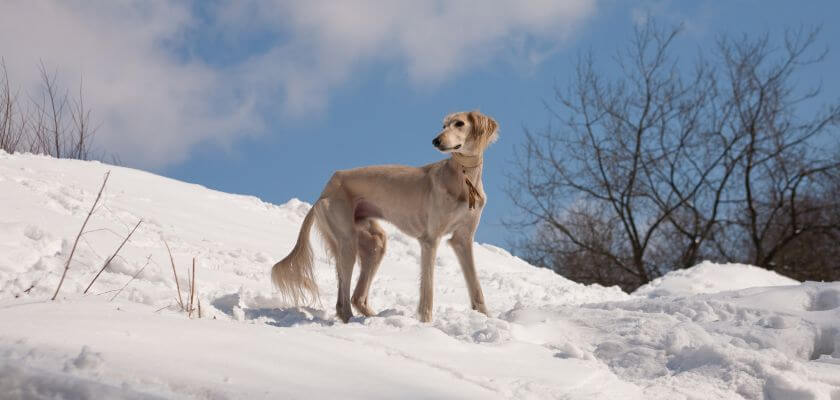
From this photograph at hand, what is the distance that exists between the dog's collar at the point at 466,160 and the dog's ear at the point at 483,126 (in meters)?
0.14

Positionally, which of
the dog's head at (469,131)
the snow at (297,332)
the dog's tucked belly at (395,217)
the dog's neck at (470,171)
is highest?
the dog's head at (469,131)

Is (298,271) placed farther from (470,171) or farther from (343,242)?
(470,171)

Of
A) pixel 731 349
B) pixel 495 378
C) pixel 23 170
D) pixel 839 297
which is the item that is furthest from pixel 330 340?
pixel 23 170

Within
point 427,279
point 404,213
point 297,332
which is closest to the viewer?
point 297,332

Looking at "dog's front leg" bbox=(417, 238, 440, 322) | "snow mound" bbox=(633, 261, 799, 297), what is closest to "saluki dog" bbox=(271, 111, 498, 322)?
"dog's front leg" bbox=(417, 238, 440, 322)

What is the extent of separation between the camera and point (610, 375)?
3.34 meters

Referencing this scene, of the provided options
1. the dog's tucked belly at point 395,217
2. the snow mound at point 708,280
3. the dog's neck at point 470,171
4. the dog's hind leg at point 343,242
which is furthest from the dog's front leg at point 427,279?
the snow mound at point 708,280

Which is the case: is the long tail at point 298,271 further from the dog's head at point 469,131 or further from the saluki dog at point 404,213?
the dog's head at point 469,131

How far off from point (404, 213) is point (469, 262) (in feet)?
1.84

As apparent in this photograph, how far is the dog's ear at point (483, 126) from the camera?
4836 millimetres

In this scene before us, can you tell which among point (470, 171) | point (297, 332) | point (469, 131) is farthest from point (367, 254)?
point (297, 332)

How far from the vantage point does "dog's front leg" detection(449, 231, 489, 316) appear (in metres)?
5.01

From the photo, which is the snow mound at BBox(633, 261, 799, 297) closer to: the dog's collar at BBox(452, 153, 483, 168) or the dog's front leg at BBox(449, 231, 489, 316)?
the dog's front leg at BBox(449, 231, 489, 316)

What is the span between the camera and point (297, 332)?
306 centimetres
